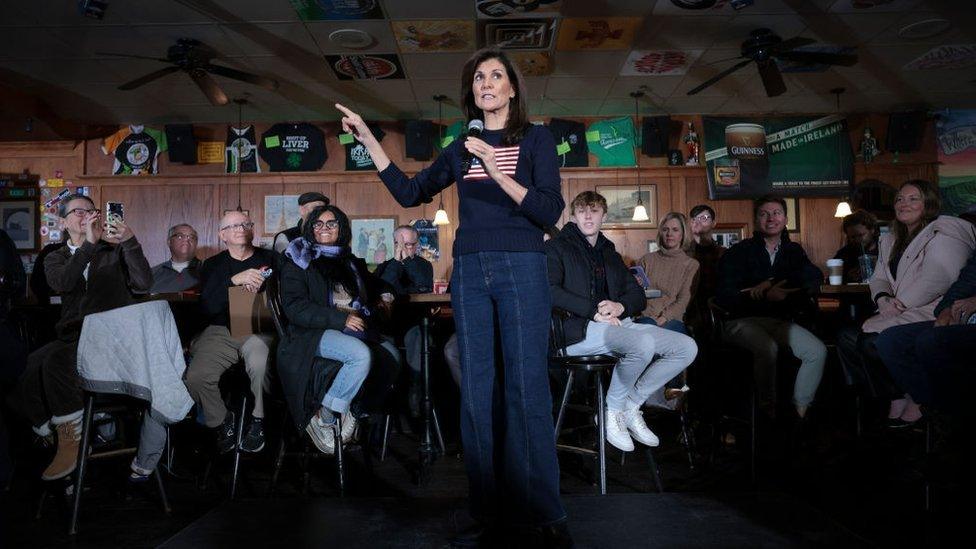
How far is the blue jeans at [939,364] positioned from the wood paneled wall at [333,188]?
488cm

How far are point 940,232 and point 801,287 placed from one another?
90 cm

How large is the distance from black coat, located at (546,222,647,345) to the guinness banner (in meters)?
4.77

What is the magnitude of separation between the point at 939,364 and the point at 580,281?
155 cm

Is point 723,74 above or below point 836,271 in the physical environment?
above

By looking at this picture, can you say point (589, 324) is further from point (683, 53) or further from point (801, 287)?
point (683, 53)

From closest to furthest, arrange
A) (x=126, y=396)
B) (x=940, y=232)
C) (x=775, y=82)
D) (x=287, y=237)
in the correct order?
(x=126, y=396)
(x=940, y=232)
(x=287, y=237)
(x=775, y=82)

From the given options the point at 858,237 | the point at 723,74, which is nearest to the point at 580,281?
the point at 858,237

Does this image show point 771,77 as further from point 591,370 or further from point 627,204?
point 591,370

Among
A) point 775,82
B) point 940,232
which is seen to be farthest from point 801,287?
point 775,82

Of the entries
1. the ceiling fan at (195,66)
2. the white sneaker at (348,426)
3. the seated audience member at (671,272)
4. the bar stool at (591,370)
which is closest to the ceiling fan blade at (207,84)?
the ceiling fan at (195,66)

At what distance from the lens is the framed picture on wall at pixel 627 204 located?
770 centimetres

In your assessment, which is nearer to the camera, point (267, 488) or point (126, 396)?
point (126, 396)

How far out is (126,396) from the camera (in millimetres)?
2670

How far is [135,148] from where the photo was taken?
784cm
